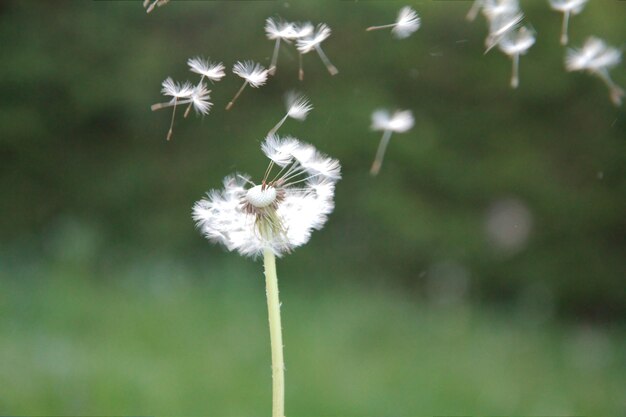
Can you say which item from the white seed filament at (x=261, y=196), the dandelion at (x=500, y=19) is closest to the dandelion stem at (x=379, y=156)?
the dandelion at (x=500, y=19)

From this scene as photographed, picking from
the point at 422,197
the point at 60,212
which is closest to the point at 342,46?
the point at 422,197

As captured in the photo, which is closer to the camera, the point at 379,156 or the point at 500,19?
the point at 500,19

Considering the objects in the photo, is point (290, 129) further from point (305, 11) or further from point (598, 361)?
point (598, 361)

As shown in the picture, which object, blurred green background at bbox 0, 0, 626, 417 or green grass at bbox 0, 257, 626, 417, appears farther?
blurred green background at bbox 0, 0, 626, 417

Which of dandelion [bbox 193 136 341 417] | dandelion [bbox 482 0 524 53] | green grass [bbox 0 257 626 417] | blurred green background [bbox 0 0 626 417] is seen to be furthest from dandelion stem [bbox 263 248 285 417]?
blurred green background [bbox 0 0 626 417]

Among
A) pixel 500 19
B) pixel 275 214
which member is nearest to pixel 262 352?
pixel 500 19

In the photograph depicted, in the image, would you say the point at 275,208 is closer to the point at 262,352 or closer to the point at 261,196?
the point at 261,196

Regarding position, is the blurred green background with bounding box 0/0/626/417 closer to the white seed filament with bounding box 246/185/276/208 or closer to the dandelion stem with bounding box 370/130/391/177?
the dandelion stem with bounding box 370/130/391/177
